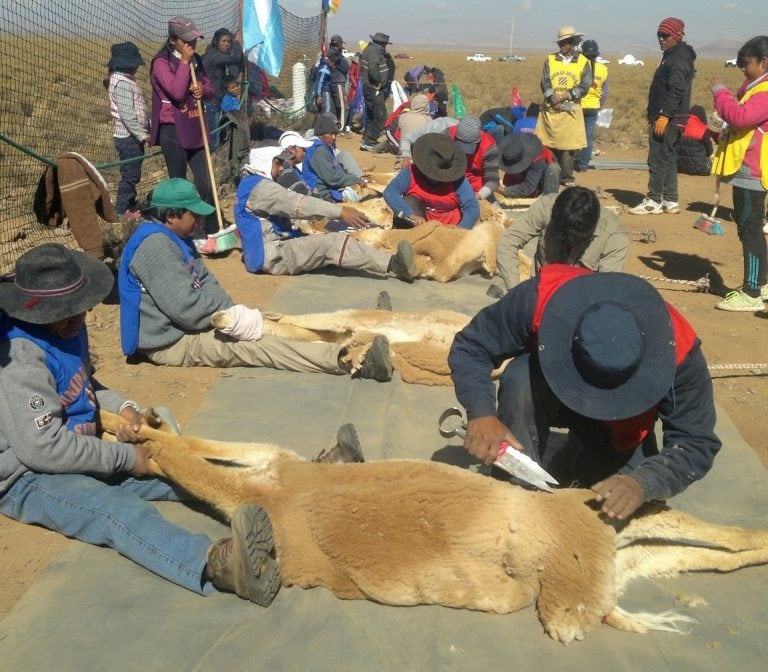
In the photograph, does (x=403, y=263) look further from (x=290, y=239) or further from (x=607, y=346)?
(x=607, y=346)

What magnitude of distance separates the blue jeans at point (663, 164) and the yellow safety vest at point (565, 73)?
1.69m

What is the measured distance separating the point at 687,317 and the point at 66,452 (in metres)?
5.70

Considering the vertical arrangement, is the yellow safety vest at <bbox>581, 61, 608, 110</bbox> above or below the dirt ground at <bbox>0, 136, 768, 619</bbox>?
above

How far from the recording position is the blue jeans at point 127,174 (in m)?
9.20

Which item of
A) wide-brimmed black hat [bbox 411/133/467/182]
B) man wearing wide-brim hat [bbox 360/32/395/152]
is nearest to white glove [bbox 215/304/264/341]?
wide-brimmed black hat [bbox 411/133/467/182]

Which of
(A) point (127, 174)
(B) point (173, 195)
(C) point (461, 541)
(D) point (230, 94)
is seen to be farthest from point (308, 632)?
(D) point (230, 94)

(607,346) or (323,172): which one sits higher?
(607,346)

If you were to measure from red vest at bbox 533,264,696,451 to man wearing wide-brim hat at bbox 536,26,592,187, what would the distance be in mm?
9630

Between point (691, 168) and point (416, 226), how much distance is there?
366 inches

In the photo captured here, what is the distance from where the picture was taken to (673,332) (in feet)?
9.74

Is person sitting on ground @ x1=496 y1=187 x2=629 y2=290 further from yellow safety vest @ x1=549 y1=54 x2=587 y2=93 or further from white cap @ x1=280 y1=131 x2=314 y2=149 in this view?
yellow safety vest @ x1=549 y1=54 x2=587 y2=93

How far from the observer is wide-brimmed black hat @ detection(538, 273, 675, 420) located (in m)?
2.80

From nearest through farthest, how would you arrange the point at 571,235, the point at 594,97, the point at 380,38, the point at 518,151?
the point at 571,235 → the point at 518,151 → the point at 594,97 → the point at 380,38

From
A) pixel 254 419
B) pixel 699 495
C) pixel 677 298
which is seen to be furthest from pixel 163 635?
pixel 677 298
